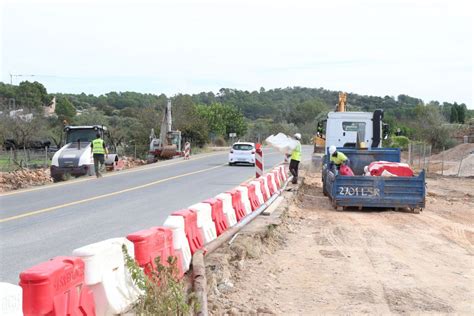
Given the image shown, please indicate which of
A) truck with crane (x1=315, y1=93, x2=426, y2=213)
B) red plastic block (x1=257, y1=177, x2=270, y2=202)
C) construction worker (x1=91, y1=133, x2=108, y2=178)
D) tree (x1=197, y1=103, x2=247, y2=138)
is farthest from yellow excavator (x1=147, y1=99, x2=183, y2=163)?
tree (x1=197, y1=103, x2=247, y2=138)

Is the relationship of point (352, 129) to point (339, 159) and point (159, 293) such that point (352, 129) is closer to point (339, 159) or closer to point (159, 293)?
point (339, 159)

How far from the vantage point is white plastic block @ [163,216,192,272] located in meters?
6.63

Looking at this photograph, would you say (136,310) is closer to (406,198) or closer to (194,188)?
(406,198)

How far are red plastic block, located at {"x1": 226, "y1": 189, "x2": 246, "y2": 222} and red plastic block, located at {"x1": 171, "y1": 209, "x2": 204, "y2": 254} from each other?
2.66 metres

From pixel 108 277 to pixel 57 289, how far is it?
2.89 ft

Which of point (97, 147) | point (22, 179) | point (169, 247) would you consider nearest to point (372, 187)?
point (169, 247)

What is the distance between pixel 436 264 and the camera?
852 cm

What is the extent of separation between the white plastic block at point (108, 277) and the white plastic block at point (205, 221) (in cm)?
266

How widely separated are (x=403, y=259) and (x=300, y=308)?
3.23 meters

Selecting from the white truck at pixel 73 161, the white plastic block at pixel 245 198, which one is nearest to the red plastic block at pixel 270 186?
the white plastic block at pixel 245 198

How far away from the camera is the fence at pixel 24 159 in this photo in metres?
32.8

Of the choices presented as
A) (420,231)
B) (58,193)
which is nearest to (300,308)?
(420,231)

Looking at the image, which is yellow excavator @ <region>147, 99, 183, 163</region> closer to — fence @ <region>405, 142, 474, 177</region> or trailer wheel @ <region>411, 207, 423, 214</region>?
fence @ <region>405, 142, 474, 177</region>

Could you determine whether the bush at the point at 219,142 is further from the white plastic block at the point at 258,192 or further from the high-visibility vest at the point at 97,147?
the white plastic block at the point at 258,192
